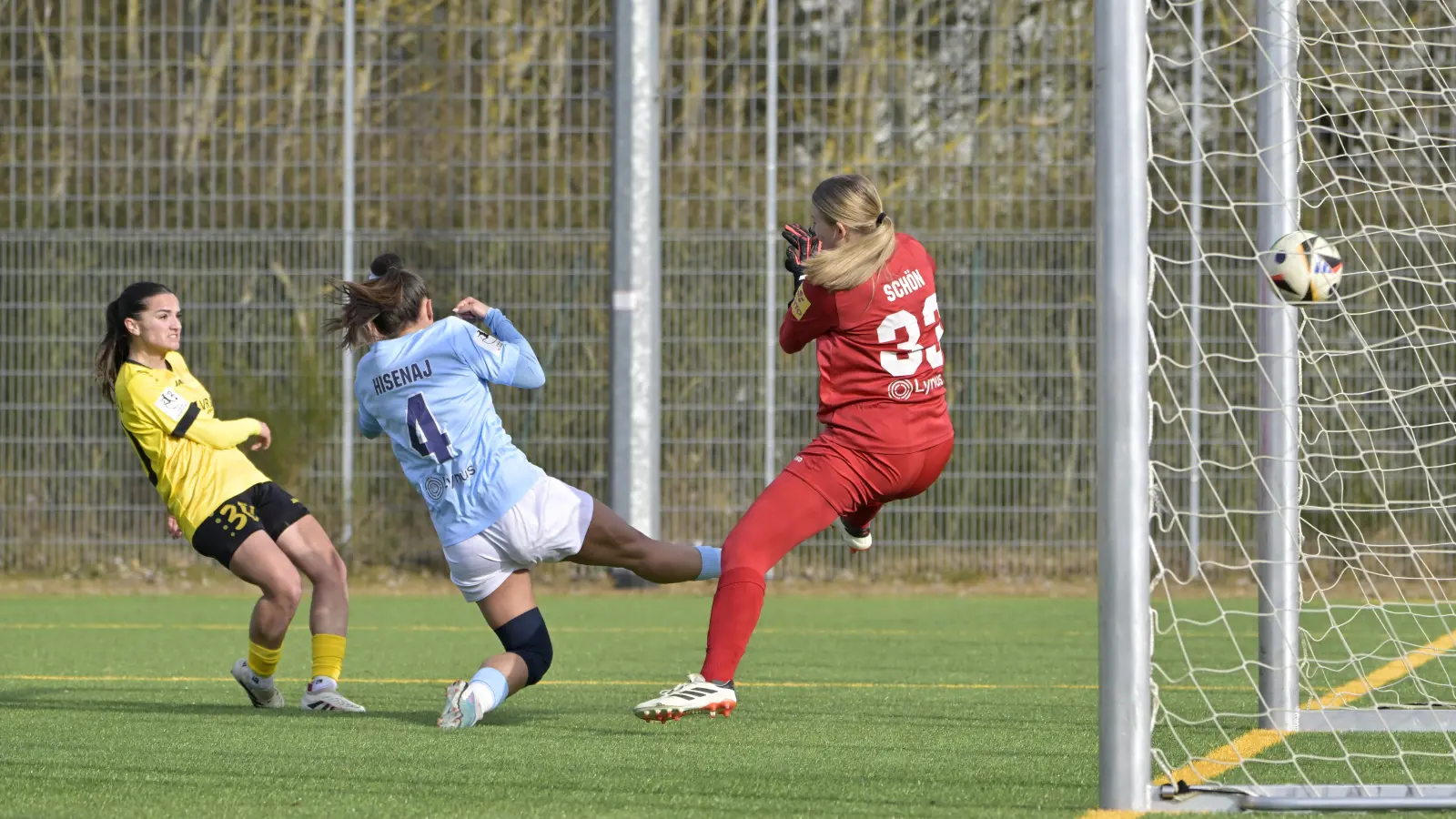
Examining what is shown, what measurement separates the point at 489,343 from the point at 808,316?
1.09 m

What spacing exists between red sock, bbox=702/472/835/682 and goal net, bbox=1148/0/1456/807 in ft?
3.55

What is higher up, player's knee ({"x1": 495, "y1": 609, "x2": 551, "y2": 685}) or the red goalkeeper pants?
the red goalkeeper pants

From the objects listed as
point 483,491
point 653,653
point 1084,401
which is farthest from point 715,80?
point 483,491

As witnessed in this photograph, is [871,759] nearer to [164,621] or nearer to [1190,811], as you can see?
[1190,811]

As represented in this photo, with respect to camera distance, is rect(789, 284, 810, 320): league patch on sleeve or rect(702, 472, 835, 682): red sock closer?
rect(702, 472, 835, 682): red sock

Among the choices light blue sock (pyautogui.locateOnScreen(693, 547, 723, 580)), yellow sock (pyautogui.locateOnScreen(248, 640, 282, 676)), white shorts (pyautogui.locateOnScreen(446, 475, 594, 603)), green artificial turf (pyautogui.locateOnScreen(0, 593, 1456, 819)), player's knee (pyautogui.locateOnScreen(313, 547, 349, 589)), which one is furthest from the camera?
player's knee (pyautogui.locateOnScreen(313, 547, 349, 589))

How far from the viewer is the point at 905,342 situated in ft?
17.5

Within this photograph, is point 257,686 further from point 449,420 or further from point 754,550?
point 754,550

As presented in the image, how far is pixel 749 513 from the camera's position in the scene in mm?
5305

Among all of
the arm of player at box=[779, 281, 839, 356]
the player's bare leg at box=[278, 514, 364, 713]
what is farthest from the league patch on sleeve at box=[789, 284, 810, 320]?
the player's bare leg at box=[278, 514, 364, 713]

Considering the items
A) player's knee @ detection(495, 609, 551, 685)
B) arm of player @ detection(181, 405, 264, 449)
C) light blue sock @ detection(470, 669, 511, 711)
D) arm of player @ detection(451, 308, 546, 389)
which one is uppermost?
arm of player @ detection(451, 308, 546, 389)

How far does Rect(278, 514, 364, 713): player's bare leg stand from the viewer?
20.2ft

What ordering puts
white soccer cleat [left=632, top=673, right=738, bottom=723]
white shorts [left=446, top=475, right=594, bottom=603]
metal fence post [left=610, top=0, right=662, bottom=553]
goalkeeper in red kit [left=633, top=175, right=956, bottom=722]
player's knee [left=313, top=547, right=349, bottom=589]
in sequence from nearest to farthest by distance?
white soccer cleat [left=632, top=673, right=738, bottom=723] → goalkeeper in red kit [left=633, top=175, right=956, bottom=722] → white shorts [left=446, top=475, right=594, bottom=603] → player's knee [left=313, top=547, right=349, bottom=589] → metal fence post [left=610, top=0, right=662, bottom=553]

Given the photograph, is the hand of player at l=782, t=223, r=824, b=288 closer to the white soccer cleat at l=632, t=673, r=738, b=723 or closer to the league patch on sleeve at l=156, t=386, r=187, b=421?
the white soccer cleat at l=632, t=673, r=738, b=723
